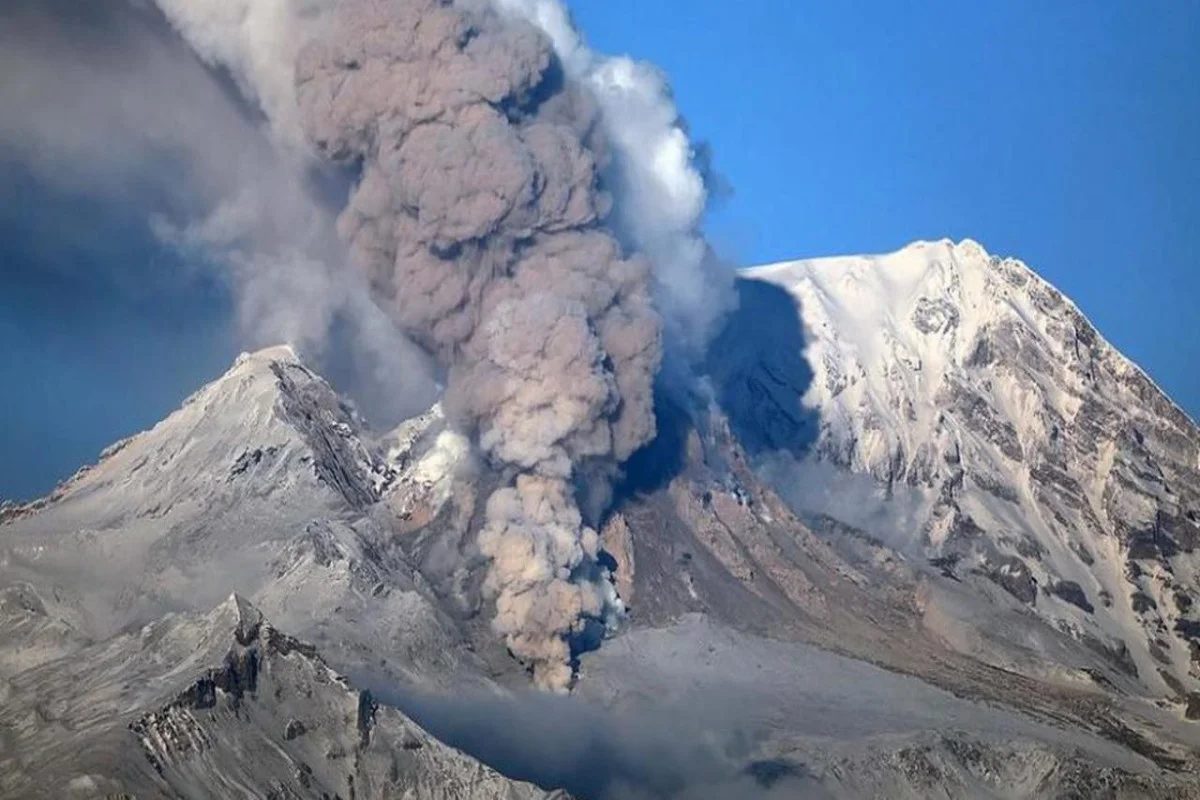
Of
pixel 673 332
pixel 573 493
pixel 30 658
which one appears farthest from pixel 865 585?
pixel 30 658

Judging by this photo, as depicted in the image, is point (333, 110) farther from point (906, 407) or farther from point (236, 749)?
point (906, 407)

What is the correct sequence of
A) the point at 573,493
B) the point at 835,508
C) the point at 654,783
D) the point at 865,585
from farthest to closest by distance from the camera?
the point at 835,508 → the point at 865,585 → the point at 573,493 → the point at 654,783

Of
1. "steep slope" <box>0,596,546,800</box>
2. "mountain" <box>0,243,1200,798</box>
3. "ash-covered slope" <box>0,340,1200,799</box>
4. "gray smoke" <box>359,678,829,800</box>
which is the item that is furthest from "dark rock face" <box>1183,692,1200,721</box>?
"steep slope" <box>0,596,546,800</box>

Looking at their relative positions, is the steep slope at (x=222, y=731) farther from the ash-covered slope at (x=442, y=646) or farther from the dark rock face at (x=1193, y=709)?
the dark rock face at (x=1193, y=709)

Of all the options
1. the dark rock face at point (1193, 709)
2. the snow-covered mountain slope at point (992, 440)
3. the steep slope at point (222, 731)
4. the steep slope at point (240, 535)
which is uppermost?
the snow-covered mountain slope at point (992, 440)

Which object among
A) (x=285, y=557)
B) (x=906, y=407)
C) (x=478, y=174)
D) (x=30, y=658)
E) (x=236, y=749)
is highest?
(x=906, y=407)

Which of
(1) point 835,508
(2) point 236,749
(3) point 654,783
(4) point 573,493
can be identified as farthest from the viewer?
(1) point 835,508

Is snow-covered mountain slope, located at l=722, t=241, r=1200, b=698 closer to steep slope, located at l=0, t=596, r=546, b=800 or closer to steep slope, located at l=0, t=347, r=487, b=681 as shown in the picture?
steep slope, located at l=0, t=347, r=487, b=681

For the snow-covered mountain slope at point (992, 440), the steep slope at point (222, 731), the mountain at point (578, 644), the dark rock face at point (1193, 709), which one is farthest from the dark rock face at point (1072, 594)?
the steep slope at point (222, 731)
